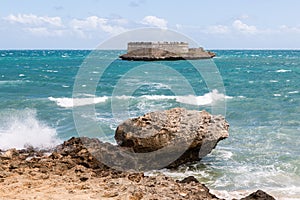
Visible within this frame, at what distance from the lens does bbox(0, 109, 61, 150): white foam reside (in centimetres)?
1416

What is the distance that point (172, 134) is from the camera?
1182 centimetres

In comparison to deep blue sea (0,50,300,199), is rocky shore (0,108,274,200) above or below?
above

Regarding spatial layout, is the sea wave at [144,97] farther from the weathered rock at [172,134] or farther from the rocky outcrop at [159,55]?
the rocky outcrop at [159,55]

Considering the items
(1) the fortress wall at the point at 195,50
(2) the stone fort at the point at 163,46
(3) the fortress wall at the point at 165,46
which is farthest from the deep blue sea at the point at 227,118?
(1) the fortress wall at the point at 195,50

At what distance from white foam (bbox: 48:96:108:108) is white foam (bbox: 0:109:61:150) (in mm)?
4927

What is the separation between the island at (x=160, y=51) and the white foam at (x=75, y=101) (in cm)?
4114

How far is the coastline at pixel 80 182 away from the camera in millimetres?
8820

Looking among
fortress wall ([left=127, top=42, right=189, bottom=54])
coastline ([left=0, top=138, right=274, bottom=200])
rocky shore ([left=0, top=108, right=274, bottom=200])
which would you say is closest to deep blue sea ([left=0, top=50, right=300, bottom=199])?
rocky shore ([left=0, top=108, right=274, bottom=200])

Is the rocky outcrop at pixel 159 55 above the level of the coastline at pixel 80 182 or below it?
above

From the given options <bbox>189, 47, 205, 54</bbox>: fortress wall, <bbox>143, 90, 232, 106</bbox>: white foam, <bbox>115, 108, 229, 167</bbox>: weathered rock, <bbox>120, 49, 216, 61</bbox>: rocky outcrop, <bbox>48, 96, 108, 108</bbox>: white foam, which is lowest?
<bbox>48, 96, 108, 108</bbox>: white foam

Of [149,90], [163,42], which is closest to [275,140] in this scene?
[149,90]

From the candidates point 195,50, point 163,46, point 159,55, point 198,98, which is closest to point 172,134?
point 198,98

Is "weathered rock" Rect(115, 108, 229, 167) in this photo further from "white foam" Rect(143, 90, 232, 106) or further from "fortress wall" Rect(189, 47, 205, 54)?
"fortress wall" Rect(189, 47, 205, 54)

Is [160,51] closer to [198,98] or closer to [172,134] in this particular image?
[198,98]
